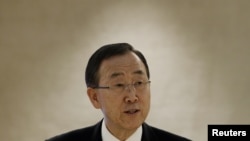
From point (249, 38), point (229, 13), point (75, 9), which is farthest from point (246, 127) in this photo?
point (75, 9)

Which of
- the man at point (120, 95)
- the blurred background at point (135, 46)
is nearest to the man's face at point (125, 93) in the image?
the man at point (120, 95)

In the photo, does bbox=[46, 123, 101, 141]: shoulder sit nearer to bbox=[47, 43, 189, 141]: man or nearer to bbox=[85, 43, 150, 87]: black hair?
bbox=[47, 43, 189, 141]: man

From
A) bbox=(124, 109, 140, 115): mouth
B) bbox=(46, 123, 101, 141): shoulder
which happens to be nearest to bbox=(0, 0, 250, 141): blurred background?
bbox=(46, 123, 101, 141): shoulder

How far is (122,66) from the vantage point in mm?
1371

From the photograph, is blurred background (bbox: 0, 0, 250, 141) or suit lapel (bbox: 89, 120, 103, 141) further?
blurred background (bbox: 0, 0, 250, 141)

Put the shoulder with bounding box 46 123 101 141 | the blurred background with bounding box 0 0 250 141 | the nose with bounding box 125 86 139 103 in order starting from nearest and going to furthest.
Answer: the nose with bounding box 125 86 139 103 → the shoulder with bounding box 46 123 101 141 → the blurred background with bounding box 0 0 250 141

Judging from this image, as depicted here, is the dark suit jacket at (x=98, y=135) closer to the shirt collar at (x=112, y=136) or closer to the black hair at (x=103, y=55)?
the shirt collar at (x=112, y=136)

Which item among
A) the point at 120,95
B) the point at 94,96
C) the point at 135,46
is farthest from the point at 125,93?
the point at 135,46

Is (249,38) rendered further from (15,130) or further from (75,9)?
(15,130)

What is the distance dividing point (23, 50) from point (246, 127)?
137 centimetres

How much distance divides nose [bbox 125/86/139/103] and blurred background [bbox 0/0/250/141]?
0.94 meters

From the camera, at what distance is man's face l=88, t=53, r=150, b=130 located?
4.43 feet

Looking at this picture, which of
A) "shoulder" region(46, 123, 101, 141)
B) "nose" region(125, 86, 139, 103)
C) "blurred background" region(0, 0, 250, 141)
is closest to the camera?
"nose" region(125, 86, 139, 103)

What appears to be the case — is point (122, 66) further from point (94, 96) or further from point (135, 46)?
point (135, 46)
